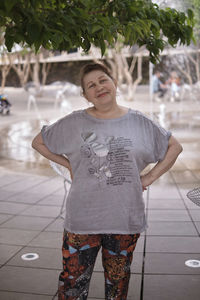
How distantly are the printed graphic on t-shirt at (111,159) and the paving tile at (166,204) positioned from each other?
10.5 ft

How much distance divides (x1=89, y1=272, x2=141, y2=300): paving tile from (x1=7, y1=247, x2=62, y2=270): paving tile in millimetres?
340

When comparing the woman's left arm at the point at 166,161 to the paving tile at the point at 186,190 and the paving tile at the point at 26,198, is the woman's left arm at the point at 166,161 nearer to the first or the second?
the paving tile at the point at 186,190

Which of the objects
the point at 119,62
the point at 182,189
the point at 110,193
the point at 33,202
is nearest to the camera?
the point at 110,193

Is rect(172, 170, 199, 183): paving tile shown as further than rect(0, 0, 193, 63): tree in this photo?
Yes

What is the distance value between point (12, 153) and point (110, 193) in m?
7.85

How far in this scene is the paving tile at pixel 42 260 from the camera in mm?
3693

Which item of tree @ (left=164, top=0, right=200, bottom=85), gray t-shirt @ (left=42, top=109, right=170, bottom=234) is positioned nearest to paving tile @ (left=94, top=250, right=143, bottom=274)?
gray t-shirt @ (left=42, top=109, right=170, bottom=234)

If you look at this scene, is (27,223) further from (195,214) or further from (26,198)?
(195,214)

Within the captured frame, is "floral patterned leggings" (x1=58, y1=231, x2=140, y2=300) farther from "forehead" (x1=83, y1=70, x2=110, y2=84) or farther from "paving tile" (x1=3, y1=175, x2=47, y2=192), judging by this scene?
→ "paving tile" (x1=3, y1=175, x2=47, y2=192)

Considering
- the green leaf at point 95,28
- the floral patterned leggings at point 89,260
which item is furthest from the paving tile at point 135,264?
the green leaf at point 95,28

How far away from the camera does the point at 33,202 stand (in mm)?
5680

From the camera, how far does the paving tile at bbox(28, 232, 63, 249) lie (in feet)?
13.6

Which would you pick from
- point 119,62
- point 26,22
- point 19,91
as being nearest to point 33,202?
point 26,22

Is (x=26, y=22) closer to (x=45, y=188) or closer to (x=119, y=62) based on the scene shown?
(x=45, y=188)
